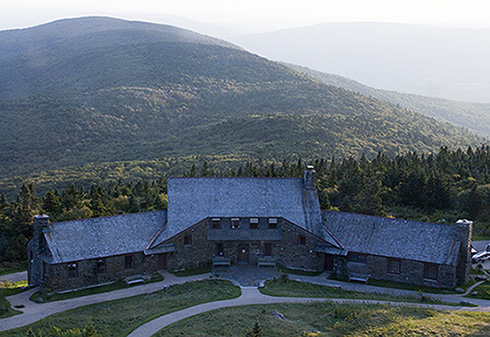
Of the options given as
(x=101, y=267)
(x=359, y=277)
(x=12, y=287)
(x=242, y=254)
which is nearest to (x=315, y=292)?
(x=359, y=277)

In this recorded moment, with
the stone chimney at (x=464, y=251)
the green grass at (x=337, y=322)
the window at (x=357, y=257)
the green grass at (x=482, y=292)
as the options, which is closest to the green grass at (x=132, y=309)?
the green grass at (x=337, y=322)

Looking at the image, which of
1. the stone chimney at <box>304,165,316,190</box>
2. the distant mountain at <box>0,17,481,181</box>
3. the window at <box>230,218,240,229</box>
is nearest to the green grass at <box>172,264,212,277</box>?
the window at <box>230,218,240,229</box>

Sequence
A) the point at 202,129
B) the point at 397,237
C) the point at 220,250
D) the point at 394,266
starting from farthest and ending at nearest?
the point at 202,129, the point at 220,250, the point at 397,237, the point at 394,266

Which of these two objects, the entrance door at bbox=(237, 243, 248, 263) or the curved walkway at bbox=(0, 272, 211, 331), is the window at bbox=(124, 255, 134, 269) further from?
the entrance door at bbox=(237, 243, 248, 263)

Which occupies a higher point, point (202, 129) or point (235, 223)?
point (202, 129)

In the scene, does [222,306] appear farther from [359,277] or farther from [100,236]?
[100,236]

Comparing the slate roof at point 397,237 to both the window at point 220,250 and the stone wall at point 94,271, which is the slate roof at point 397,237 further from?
the stone wall at point 94,271
